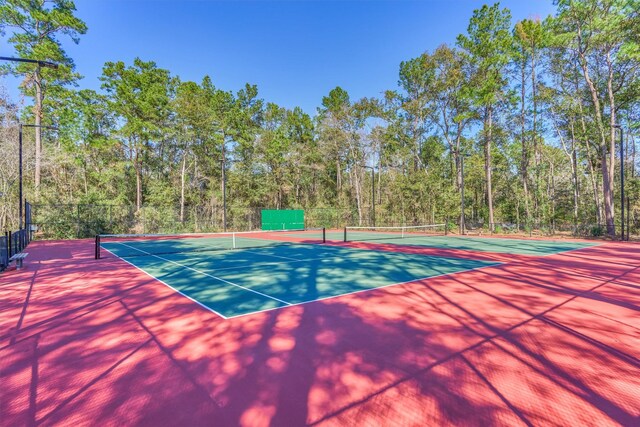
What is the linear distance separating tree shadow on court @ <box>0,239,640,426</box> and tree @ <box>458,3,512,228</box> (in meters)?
24.4

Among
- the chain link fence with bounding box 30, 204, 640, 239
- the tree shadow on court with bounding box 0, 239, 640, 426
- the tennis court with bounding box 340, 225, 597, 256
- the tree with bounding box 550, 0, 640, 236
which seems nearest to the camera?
the tree shadow on court with bounding box 0, 239, 640, 426

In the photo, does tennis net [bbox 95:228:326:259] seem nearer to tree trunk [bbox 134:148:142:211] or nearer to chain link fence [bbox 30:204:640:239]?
chain link fence [bbox 30:204:640:239]

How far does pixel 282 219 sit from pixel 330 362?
96.7 ft

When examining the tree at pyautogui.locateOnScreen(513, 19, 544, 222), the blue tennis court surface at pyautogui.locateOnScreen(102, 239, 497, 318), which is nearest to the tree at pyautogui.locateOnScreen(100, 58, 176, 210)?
the blue tennis court surface at pyautogui.locateOnScreen(102, 239, 497, 318)

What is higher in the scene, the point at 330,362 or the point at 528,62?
the point at 528,62

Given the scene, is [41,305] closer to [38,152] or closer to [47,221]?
[47,221]

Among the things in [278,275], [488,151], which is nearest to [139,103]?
[278,275]

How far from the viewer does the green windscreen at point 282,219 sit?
31688mm

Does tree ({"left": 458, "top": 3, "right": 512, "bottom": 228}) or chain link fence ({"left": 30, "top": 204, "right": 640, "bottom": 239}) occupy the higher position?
tree ({"left": 458, "top": 3, "right": 512, "bottom": 228})

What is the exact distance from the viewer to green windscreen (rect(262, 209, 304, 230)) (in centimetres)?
3169

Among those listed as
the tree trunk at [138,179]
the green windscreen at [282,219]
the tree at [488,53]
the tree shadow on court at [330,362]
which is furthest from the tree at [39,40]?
the tree at [488,53]

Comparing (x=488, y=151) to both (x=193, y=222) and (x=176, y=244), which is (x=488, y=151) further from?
(x=193, y=222)

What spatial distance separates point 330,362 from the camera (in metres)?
3.54

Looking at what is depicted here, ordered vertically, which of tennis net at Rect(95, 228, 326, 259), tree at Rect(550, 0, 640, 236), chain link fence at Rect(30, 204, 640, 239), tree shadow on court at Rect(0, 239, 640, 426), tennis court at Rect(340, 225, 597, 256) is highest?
tree at Rect(550, 0, 640, 236)
